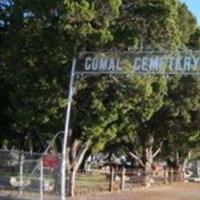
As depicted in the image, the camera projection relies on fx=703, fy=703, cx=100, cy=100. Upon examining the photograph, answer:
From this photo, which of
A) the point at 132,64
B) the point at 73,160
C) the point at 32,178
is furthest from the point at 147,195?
the point at 132,64

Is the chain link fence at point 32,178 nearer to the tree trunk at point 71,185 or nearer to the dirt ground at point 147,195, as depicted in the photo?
the tree trunk at point 71,185

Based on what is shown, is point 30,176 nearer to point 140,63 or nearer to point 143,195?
point 140,63

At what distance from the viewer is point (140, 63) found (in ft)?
92.7

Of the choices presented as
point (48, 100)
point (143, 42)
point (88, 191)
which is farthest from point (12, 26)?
point (88, 191)

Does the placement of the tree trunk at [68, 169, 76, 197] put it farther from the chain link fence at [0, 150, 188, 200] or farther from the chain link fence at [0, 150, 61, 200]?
the chain link fence at [0, 150, 61, 200]

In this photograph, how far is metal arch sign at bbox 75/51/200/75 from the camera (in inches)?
1065

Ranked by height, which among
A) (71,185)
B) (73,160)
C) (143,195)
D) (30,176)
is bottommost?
(143,195)

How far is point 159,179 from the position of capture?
2093 inches

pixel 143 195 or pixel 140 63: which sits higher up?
pixel 140 63

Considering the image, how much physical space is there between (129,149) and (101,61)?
28.2 meters

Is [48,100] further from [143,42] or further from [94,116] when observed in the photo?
[143,42]

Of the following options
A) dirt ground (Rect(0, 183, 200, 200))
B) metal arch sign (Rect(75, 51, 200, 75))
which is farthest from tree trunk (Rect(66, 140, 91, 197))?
metal arch sign (Rect(75, 51, 200, 75))

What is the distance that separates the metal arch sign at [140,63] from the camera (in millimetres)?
27062

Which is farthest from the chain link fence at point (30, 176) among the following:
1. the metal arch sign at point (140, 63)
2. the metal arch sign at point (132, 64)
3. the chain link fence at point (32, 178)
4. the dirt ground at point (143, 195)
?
the metal arch sign at point (140, 63)
